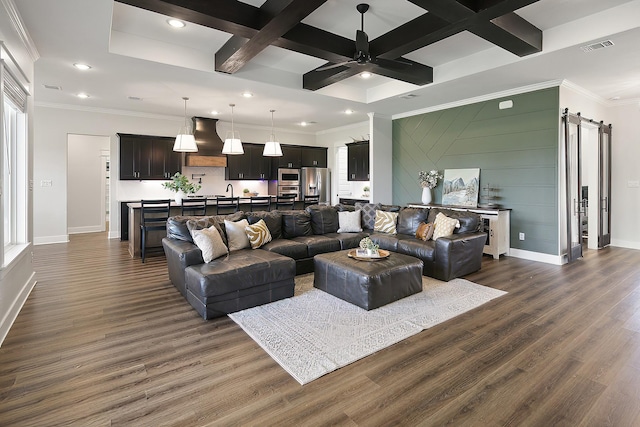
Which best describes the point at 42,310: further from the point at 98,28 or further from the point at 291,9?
the point at 291,9

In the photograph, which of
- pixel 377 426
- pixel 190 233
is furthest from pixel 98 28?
pixel 377 426

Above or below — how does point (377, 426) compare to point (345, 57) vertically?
below

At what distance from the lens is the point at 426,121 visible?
24.5 feet

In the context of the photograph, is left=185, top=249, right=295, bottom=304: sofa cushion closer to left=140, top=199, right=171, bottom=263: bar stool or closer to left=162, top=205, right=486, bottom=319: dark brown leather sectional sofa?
left=162, top=205, right=486, bottom=319: dark brown leather sectional sofa

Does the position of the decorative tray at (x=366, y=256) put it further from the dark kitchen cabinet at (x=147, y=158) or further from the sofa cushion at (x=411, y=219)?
the dark kitchen cabinet at (x=147, y=158)

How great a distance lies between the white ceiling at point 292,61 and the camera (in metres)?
3.69

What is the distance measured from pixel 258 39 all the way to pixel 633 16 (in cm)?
407

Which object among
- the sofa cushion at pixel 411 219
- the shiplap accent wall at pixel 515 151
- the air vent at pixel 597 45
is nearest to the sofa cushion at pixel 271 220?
the sofa cushion at pixel 411 219

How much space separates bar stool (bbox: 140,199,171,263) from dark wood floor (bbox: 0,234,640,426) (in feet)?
6.89

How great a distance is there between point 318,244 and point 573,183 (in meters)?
4.51

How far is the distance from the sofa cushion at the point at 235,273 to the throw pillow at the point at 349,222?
2096 mm

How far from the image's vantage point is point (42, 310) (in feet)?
11.5

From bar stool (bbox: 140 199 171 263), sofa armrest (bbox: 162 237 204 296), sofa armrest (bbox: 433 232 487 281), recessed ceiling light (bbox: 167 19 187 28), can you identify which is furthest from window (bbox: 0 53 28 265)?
sofa armrest (bbox: 433 232 487 281)

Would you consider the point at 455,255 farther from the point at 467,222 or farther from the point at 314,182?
the point at 314,182
